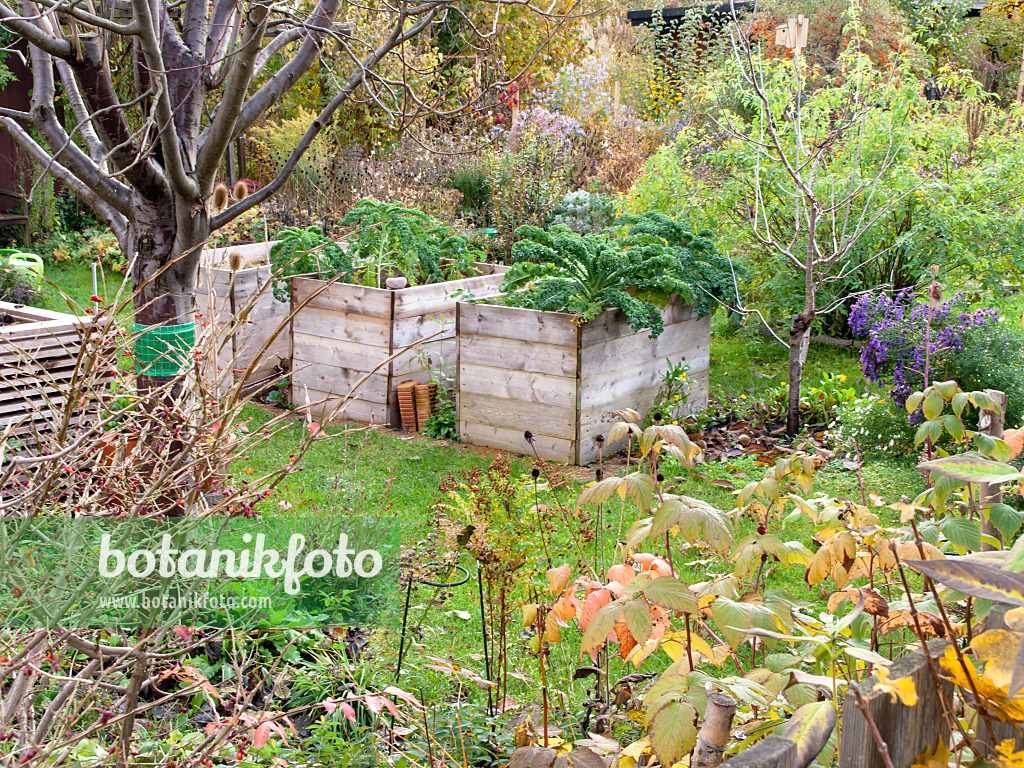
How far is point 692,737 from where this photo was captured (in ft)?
4.39

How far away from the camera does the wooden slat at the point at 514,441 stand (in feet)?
17.0

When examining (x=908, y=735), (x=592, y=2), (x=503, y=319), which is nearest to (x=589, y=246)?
(x=503, y=319)

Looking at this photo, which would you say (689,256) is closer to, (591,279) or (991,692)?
(591,279)

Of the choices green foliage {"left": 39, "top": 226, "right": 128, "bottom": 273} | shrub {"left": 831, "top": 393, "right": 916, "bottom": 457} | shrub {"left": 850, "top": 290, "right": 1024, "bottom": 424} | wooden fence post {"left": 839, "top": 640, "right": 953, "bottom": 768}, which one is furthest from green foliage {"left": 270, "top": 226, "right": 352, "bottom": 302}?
wooden fence post {"left": 839, "top": 640, "right": 953, "bottom": 768}

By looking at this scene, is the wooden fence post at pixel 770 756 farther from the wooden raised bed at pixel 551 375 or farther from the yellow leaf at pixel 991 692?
the wooden raised bed at pixel 551 375

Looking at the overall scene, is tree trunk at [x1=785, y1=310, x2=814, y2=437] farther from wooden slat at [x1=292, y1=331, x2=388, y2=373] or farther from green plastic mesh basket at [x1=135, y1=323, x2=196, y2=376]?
green plastic mesh basket at [x1=135, y1=323, x2=196, y2=376]

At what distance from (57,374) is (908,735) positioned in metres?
4.05

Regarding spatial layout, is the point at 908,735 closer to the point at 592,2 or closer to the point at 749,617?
the point at 749,617

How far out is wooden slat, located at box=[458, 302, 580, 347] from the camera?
5082 mm

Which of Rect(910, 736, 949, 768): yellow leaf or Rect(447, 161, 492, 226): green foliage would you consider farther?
Rect(447, 161, 492, 226): green foliage

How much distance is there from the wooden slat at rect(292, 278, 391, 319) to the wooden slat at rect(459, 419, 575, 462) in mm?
886

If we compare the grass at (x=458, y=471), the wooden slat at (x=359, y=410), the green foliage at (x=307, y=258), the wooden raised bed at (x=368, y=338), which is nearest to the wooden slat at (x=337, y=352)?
the wooden raised bed at (x=368, y=338)

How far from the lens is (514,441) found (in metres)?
5.41

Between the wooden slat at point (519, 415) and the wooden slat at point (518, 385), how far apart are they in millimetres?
31
